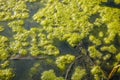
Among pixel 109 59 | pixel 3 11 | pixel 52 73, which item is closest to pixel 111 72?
pixel 109 59

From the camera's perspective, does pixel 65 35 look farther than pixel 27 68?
Yes

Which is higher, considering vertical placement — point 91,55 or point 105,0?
point 105,0

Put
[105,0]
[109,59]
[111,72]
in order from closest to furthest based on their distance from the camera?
[111,72] < [109,59] < [105,0]

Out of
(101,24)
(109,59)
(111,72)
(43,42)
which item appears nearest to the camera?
(111,72)

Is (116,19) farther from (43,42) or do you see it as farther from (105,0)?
(43,42)

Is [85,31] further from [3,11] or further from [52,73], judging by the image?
[3,11]

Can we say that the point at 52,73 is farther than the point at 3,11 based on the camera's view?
No
